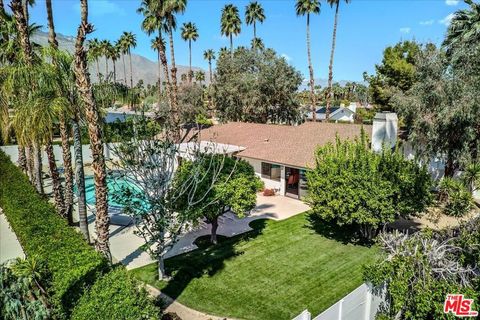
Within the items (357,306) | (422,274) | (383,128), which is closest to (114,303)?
(357,306)

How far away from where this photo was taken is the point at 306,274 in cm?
1515

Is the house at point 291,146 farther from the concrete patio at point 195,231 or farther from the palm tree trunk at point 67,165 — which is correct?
the palm tree trunk at point 67,165

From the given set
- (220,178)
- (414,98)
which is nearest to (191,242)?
(220,178)

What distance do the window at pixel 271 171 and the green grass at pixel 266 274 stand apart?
867cm

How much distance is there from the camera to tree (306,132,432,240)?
15992mm

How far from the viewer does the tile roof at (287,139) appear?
26.0 metres

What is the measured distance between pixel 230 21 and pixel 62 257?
53.7 m

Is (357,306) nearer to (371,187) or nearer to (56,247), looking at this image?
(371,187)

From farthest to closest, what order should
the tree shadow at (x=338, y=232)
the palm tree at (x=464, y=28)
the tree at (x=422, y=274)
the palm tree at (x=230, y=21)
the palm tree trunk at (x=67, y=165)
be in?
the palm tree at (x=230, y=21)
the palm tree at (x=464, y=28)
the tree shadow at (x=338, y=232)
the palm tree trunk at (x=67, y=165)
the tree at (x=422, y=274)

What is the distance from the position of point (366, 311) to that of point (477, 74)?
55.5ft

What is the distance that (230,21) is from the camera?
57.3 metres

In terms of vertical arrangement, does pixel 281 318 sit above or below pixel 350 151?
below

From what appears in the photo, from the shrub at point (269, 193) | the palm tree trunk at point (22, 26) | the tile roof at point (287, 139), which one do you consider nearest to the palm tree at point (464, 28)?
the tile roof at point (287, 139)

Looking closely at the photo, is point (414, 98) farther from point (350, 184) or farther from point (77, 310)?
point (77, 310)
